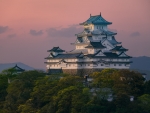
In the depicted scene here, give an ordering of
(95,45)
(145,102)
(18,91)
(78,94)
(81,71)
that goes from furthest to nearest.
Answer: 1. (95,45)
2. (81,71)
3. (18,91)
4. (78,94)
5. (145,102)

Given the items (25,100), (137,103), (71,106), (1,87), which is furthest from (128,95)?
(1,87)

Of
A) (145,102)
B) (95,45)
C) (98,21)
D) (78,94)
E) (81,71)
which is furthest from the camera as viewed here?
(98,21)

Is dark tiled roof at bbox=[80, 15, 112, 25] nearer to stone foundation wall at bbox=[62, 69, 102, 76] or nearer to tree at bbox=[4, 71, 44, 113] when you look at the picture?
stone foundation wall at bbox=[62, 69, 102, 76]

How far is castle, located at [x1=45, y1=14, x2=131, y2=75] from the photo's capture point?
5044 centimetres

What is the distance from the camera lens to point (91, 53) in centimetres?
5122

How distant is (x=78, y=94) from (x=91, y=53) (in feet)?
34.0

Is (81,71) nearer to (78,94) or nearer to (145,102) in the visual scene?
(78,94)

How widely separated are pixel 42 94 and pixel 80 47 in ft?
36.8

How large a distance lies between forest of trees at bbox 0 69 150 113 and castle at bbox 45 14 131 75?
13.4 feet

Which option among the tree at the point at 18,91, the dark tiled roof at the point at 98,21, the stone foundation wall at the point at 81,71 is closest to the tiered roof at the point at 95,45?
the stone foundation wall at the point at 81,71

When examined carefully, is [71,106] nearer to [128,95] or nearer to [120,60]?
[128,95]

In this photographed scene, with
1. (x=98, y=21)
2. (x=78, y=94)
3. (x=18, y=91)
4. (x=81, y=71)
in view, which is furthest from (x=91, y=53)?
(x=78, y=94)

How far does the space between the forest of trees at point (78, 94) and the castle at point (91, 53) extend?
4.08 meters

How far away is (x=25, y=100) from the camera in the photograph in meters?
44.8
